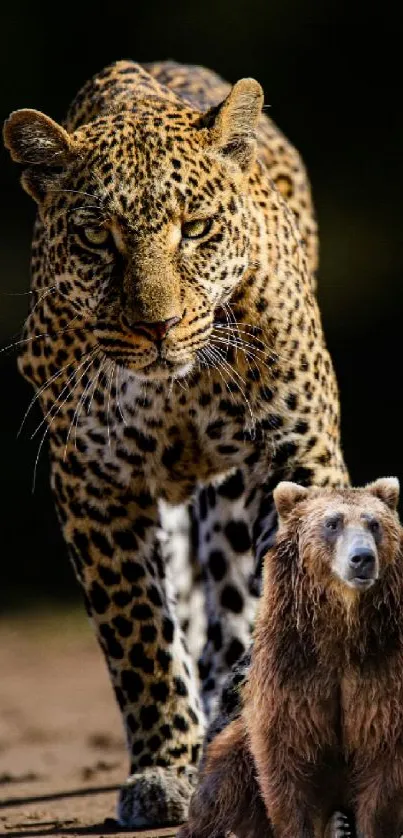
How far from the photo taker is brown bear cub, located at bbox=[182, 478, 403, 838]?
5281 mm

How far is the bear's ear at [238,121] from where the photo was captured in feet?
22.5

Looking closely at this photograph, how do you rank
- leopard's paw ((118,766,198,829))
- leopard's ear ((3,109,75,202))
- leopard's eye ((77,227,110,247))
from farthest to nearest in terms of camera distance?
leopard's paw ((118,766,198,829)) → leopard's ear ((3,109,75,202)) → leopard's eye ((77,227,110,247))

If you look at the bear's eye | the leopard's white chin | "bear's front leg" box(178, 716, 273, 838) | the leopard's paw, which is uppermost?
the leopard's white chin

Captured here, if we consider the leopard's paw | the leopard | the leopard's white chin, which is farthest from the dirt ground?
the leopard's white chin

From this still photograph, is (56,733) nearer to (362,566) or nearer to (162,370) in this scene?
(162,370)

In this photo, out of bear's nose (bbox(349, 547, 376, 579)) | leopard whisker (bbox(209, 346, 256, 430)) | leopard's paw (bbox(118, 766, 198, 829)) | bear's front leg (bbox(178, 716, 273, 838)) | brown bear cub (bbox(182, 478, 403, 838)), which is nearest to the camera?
bear's nose (bbox(349, 547, 376, 579))

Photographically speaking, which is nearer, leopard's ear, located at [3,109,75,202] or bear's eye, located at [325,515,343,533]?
bear's eye, located at [325,515,343,533]

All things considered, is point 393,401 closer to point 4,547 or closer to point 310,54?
point 4,547

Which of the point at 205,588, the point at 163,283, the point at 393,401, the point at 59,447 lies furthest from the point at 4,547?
the point at 163,283

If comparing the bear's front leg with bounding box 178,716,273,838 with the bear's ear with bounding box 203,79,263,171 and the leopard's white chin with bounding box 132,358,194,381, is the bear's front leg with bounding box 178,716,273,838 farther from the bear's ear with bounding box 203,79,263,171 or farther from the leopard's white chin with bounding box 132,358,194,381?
the bear's ear with bounding box 203,79,263,171

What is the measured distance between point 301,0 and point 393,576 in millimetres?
15436

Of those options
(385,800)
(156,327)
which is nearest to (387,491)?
(385,800)

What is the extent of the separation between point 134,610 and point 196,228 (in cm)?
151

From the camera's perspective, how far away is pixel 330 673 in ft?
17.4
